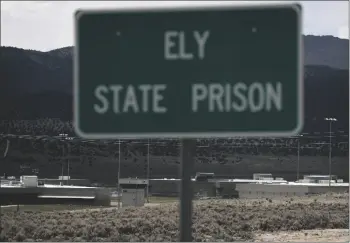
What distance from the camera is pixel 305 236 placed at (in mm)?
24297

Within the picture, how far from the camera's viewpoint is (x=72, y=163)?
121 meters

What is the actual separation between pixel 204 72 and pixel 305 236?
73.7 ft

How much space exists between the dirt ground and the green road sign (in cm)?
1947

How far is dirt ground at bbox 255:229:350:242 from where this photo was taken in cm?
2242

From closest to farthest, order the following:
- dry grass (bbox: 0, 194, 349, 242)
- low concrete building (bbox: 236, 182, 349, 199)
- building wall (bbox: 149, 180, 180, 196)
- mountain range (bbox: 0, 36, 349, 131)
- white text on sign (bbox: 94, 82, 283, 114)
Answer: white text on sign (bbox: 94, 82, 283, 114)
dry grass (bbox: 0, 194, 349, 242)
low concrete building (bbox: 236, 182, 349, 199)
building wall (bbox: 149, 180, 180, 196)
mountain range (bbox: 0, 36, 349, 131)

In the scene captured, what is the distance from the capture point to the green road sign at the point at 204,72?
2.78 metres

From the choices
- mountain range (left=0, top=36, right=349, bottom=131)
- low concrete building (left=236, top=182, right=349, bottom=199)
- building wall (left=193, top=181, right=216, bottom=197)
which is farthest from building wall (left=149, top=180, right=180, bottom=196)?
mountain range (left=0, top=36, right=349, bottom=131)

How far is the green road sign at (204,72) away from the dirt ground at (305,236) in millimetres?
19472

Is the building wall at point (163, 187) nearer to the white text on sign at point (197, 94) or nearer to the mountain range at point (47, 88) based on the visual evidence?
the mountain range at point (47, 88)

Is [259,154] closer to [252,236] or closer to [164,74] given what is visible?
[252,236]

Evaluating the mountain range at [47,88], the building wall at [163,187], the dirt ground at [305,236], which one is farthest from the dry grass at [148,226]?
the mountain range at [47,88]

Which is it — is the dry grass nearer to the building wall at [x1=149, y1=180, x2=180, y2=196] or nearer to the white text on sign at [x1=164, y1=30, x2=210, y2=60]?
the white text on sign at [x1=164, y1=30, x2=210, y2=60]

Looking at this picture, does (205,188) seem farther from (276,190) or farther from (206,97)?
(206,97)

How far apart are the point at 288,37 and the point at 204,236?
20.6 metres
